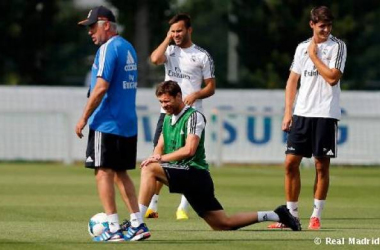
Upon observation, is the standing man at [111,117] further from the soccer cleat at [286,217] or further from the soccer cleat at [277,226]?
the soccer cleat at [277,226]

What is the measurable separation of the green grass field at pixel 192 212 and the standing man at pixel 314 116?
0.52 meters

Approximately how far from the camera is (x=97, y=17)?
12516mm

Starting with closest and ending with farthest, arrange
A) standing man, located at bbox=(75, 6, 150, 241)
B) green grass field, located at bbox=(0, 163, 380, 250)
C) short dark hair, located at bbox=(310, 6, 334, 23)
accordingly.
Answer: green grass field, located at bbox=(0, 163, 380, 250) → standing man, located at bbox=(75, 6, 150, 241) → short dark hair, located at bbox=(310, 6, 334, 23)

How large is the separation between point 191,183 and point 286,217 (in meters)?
1.11

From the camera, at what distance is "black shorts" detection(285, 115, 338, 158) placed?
47.1 feet

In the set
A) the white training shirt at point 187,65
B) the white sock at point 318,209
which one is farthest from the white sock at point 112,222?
the white training shirt at point 187,65

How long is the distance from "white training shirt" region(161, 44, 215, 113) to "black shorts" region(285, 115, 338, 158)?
1.80 m

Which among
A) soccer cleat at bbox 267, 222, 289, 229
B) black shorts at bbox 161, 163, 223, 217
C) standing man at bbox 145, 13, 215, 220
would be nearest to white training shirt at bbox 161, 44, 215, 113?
standing man at bbox 145, 13, 215, 220

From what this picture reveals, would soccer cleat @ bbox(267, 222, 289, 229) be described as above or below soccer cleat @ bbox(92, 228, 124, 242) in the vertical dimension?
below

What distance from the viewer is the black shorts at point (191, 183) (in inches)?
504

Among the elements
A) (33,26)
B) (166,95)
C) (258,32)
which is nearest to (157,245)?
(166,95)

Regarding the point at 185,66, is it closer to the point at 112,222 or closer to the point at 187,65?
the point at 187,65

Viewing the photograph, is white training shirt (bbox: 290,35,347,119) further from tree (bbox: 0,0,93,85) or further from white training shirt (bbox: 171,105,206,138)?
tree (bbox: 0,0,93,85)


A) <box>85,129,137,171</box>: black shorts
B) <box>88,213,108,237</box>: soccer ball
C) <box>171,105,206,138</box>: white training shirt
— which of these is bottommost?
<box>88,213,108,237</box>: soccer ball
